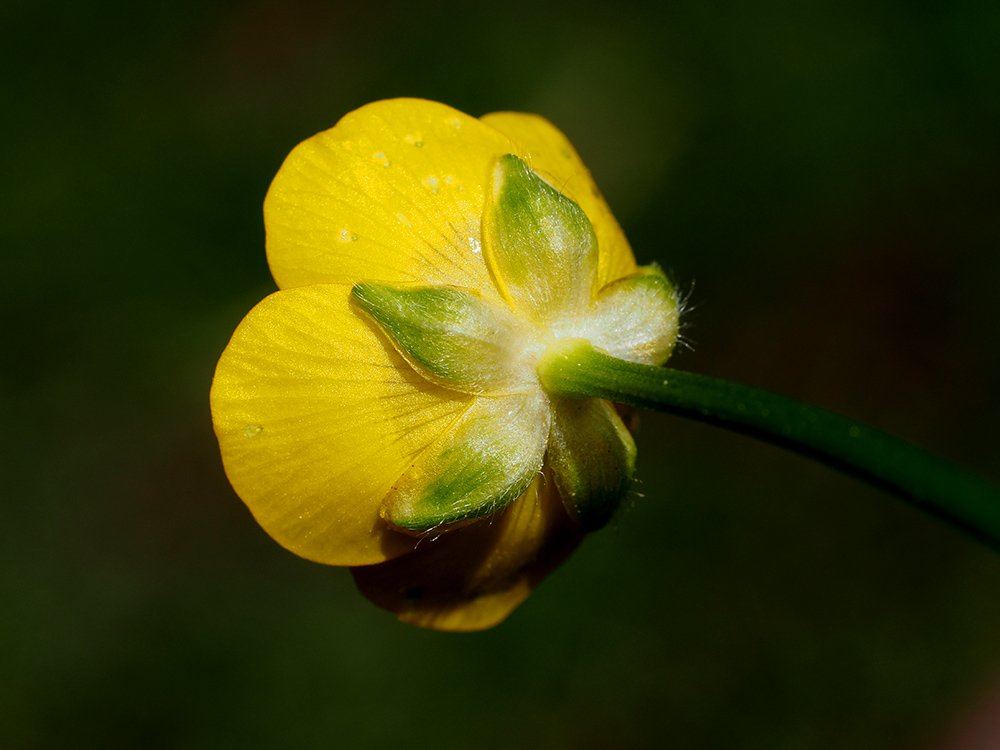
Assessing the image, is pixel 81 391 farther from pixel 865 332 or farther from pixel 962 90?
pixel 962 90

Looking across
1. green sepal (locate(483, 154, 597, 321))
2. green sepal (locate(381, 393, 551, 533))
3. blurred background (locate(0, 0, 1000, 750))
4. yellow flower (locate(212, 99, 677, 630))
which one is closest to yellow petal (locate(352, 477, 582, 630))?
yellow flower (locate(212, 99, 677, 630))

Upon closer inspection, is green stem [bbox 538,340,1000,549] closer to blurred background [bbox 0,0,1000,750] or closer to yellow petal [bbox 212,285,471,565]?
yellow petal [bbox 212,285,471,565]

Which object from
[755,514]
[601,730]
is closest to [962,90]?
[755,514]

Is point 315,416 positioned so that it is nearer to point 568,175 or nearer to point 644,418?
point 568,175

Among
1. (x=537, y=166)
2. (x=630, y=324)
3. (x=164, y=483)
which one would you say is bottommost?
(x=164, y=483)

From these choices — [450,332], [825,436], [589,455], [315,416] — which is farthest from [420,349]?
[825,436]

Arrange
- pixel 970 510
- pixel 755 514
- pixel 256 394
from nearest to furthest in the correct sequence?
pixel 970 510 < pixel 256 394 < pixel 755 514
